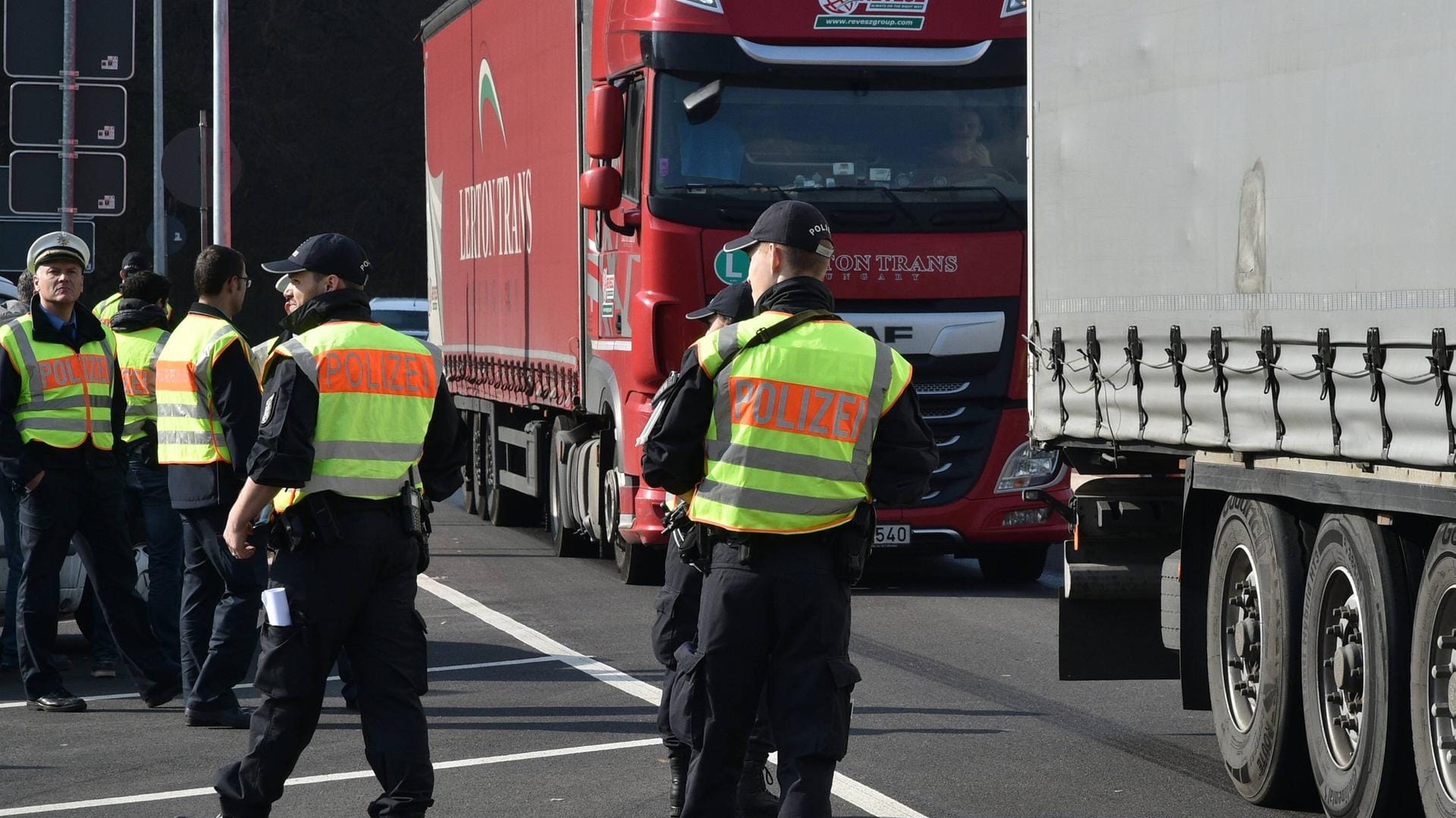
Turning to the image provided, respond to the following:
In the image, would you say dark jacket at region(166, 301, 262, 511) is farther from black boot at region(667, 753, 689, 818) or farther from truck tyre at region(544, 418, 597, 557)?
truck tyre at region(544, 418, 597, 557)

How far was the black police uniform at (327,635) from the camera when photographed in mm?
6402

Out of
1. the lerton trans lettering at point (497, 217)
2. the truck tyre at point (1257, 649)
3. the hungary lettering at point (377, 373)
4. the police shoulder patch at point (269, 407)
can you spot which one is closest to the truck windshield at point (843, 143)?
the lerton trans lettering at point (497, 217)

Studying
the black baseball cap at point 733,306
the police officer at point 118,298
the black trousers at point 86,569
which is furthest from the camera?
the police officer at point 118,298

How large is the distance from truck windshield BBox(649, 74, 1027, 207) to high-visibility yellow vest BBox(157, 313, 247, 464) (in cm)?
447

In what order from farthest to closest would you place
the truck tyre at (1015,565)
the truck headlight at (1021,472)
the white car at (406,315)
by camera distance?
1. the white car at (406,315)
2. the truck tyre at (1015,565)
3. the truck headlight at (1021,472)

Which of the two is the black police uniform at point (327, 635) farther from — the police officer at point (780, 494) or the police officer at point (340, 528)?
the police officer at point (780, 494)

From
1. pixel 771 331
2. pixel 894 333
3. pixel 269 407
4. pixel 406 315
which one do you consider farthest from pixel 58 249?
pixel 406 315

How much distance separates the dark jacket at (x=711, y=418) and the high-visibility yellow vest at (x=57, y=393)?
4.49 metres

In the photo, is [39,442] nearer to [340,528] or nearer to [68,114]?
[340,528]

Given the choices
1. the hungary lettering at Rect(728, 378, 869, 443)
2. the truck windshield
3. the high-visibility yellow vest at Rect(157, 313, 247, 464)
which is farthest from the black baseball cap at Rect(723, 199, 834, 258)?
the truck windshield

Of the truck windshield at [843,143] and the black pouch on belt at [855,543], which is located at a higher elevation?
the truck windshield at [843,143]

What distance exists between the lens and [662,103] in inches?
520

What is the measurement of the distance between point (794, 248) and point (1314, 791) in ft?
9.48

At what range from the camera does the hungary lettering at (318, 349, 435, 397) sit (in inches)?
260
